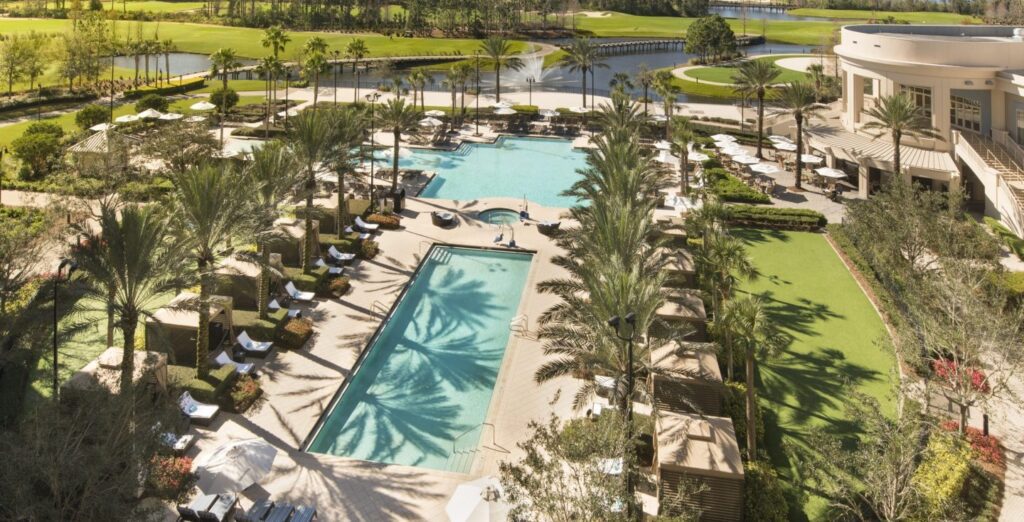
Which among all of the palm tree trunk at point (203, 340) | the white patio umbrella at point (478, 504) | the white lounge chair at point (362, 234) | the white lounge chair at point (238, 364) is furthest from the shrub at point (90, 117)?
the white patio umbrella at point (478, 504)

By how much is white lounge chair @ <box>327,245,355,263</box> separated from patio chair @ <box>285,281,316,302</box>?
4.25 m

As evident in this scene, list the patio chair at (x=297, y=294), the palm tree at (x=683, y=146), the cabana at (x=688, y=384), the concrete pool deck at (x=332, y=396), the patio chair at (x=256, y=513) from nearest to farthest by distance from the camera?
the patio chair at (x=256, y=513)
the concrete pool deck at (x=332, y=396)
the cabana at (x=688, y=384)
the patio chair at (x=297, y=294)
the palm tree at (x=683, y=146)

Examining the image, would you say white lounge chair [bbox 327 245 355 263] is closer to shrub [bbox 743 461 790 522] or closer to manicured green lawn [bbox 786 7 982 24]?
shrub [bbox 743 461 790 522]

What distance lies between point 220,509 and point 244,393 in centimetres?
636

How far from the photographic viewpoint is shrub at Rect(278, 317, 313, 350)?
27875 mm

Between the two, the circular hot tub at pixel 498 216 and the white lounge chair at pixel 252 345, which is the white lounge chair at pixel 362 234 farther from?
the white lounge chair at pixel 252 345

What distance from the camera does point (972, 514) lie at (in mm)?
19016

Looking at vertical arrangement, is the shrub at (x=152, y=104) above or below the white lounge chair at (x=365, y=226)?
above

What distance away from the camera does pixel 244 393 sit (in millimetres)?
24156

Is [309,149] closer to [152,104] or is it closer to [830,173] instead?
Answer: [830,173]

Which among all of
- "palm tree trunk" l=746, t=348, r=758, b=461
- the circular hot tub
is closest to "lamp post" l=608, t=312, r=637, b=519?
"palm tree trunk" l=746, t=348, r=758, b=461

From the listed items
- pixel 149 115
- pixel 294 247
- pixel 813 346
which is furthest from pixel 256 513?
pixel 149 115

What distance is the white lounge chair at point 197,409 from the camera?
891 inches

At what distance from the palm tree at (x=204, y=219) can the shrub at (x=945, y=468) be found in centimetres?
2240
